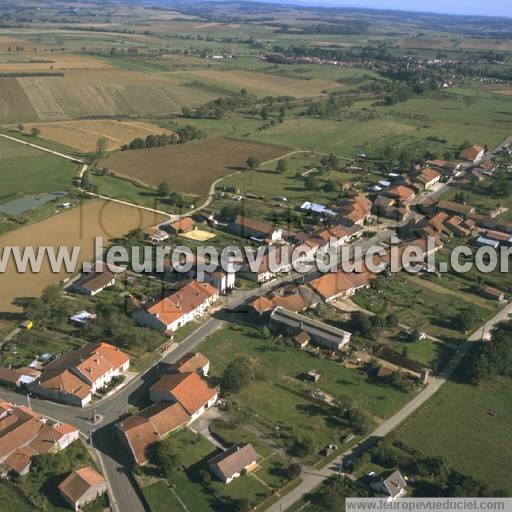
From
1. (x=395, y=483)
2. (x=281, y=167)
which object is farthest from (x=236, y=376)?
(x=281, y=167)

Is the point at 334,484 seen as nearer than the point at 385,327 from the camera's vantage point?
Yes

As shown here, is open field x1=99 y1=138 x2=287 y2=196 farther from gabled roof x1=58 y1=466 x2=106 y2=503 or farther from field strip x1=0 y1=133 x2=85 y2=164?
gabled roof x1=58 y1=466 x2=106 y2=503

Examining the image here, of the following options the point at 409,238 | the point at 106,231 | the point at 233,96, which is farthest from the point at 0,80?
the point at 409,238

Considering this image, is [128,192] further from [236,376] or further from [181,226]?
[236,376]

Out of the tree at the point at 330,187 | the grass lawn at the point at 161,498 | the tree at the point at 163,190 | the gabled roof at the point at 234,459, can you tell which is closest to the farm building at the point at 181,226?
the tree at the point at 163,190

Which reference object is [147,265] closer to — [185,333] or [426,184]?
[185,333]

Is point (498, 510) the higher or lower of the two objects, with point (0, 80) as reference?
lower

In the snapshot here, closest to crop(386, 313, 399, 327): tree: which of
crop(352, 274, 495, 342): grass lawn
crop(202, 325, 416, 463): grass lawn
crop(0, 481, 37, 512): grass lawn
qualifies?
crop(352, 274, 495, 342): grass lawn

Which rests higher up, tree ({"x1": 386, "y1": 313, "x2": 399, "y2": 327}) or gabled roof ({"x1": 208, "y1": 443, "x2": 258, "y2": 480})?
tree ({"x1": 386, "y1": 313, "x2": 399, "y2": 327})

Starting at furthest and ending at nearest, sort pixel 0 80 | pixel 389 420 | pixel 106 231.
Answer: pixel 0 80, pixel 106 231, pixel 389 420
